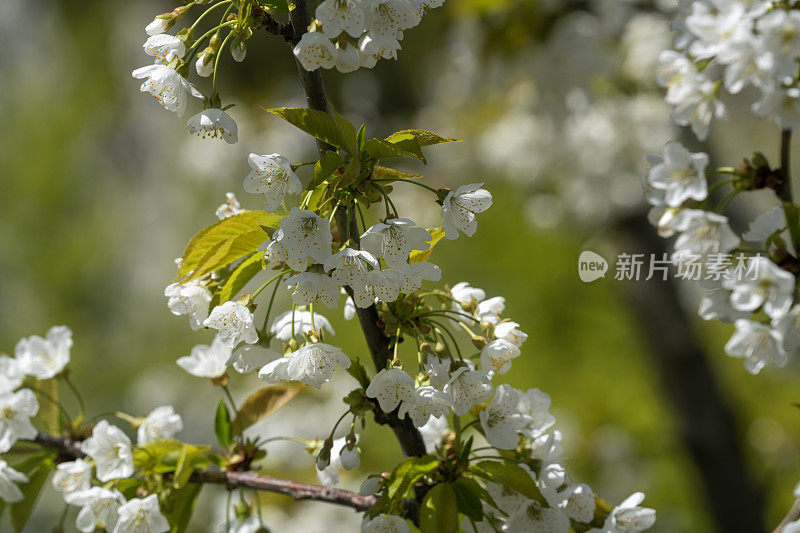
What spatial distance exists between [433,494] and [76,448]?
613 mm

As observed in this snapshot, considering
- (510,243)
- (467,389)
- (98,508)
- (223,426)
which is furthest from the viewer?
(510,243)

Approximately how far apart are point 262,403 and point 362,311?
0.31 metres

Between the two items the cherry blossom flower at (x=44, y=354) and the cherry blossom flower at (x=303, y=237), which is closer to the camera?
the cherry blossom flower at (x=303, y=237)

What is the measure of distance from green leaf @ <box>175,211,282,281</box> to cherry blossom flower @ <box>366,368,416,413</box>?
0.72ft

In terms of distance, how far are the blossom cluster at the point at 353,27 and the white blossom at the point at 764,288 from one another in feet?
1.55

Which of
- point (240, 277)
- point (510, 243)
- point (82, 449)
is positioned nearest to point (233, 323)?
point (240, 277)

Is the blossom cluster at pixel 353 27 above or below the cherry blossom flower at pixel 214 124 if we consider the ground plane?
above

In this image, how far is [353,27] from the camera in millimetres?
769

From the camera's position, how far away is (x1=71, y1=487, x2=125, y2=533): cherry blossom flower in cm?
95

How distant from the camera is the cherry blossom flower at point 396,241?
797 mm

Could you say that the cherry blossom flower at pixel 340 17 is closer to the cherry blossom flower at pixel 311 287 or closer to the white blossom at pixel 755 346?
the cherry blossom flower at pixel 311 287

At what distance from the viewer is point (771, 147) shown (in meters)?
5.69

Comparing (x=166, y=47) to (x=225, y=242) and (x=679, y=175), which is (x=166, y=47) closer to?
(x=225, y=242)

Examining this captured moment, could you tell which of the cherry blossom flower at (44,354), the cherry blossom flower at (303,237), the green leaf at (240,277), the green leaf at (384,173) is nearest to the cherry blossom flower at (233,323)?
the green leaf at (240,277)
